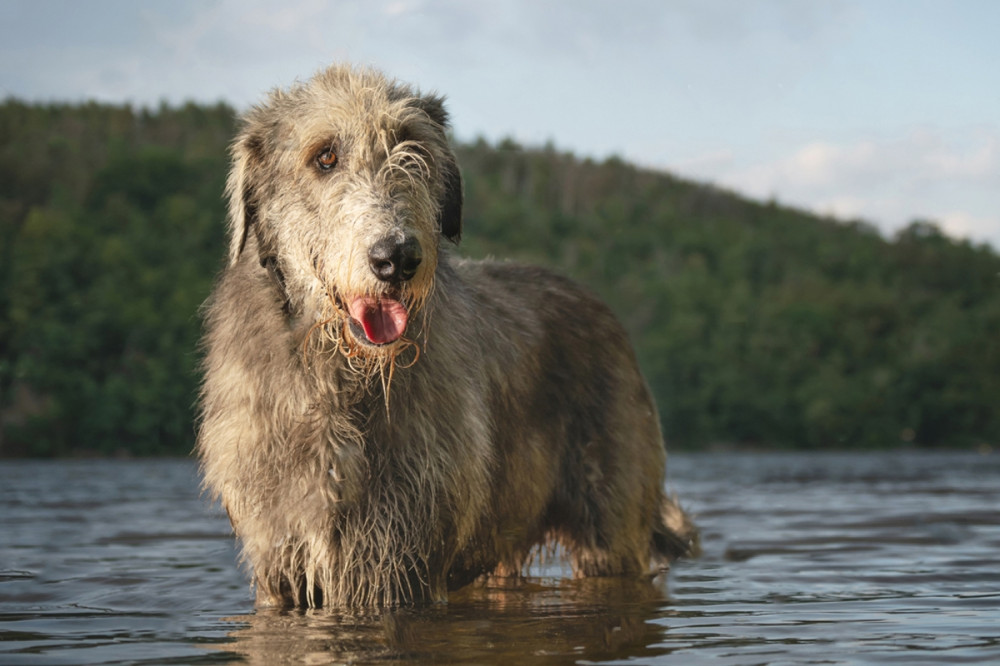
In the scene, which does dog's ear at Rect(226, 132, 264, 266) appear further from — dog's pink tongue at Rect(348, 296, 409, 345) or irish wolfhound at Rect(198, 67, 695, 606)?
dog's pink tongue at Rect(348, 296, 409, 345)

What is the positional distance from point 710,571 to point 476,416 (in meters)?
3.52

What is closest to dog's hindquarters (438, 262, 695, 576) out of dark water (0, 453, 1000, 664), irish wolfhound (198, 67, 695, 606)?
irish wolfhound (198, 67, 695, 606)

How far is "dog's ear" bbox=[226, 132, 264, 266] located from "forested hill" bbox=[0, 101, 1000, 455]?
2219 inches

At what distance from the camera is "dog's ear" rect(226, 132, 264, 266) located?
20.2 ft

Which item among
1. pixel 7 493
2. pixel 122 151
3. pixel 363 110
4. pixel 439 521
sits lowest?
pixel 7 493

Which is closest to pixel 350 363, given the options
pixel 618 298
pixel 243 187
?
pixel 243 187

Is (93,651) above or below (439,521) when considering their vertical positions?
below

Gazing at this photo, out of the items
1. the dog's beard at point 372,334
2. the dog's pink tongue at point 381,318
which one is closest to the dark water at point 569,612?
the dog's beard at point 372,334

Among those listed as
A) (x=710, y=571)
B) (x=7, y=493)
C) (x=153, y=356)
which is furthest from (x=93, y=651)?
(x=153, y=356)

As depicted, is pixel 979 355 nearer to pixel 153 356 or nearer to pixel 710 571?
pixel 153 356

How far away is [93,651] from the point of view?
5.32m

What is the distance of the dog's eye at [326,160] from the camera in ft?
18.8

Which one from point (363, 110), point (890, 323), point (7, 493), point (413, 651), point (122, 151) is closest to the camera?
point (413, 651)

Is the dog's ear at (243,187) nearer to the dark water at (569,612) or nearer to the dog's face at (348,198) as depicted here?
the dog's face at (348,198)
